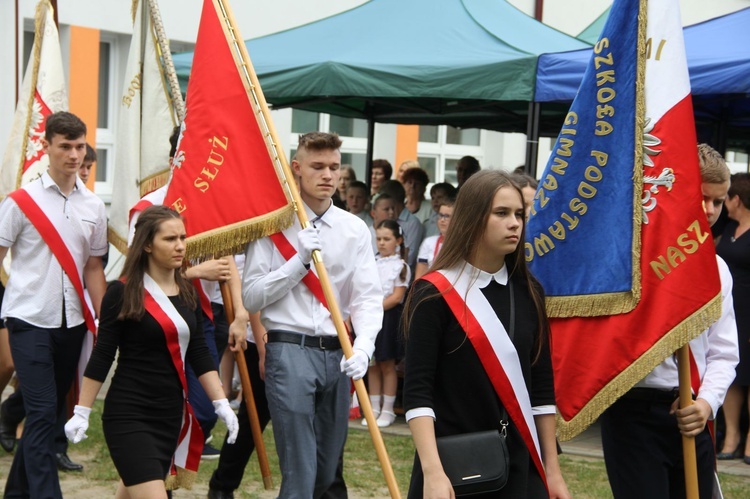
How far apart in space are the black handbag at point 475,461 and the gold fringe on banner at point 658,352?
2.60 feet

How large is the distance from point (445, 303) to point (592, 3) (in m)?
17.7

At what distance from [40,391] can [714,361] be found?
10.9 feet

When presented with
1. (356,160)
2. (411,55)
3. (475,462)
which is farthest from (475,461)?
(356,160)

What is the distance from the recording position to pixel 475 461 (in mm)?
3613

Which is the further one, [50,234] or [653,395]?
[50,234]

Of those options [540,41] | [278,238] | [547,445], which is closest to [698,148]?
[547,445]

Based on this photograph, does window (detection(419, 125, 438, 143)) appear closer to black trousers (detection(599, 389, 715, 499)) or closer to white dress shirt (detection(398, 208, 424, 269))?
white dress shirt (detection(398, 208, 424, 269))

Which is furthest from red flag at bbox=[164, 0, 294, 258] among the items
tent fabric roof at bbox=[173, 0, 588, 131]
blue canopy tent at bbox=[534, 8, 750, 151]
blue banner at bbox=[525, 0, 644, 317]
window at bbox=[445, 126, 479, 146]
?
window at bbox=[445, 126, 479, 146]

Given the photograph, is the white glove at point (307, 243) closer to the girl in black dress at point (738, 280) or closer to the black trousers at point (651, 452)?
the black trousers at point (651, 452)

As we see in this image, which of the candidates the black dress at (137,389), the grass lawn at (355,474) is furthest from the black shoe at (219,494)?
the black dress at (137,389)

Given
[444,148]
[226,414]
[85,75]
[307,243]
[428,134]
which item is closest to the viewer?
[307,243]

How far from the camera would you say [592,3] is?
67.3ft

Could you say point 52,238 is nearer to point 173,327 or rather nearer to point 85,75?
point 173,327

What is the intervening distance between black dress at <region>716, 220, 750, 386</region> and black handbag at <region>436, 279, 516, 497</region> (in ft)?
16.5
